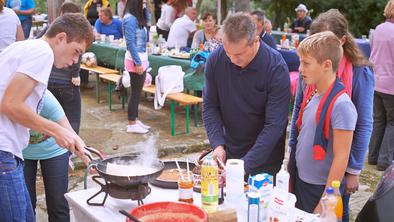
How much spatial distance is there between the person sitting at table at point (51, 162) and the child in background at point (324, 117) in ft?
4.85

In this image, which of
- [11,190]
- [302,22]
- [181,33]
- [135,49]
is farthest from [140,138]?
[302,22]

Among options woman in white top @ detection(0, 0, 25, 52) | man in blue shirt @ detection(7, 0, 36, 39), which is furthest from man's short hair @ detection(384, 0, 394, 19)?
man in blue shirt @ detection(7, 0, 36, 39)

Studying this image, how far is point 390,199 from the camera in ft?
7.68

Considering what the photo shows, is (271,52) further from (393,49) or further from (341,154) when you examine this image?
(393,49)

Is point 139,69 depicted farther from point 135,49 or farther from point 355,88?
point 355,88

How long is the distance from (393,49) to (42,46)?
4.07 meters

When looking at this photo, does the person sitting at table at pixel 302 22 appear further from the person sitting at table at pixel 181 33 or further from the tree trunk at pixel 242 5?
the person sitting at table at pixel 181 33

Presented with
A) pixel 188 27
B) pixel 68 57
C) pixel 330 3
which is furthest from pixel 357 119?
pixel 330 3

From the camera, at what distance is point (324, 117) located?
8.77 ft

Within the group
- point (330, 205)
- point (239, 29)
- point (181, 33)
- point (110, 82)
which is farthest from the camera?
point (181, 33)

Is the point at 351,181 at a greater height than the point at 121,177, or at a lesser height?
lesser

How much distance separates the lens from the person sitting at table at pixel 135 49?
6.28 meters

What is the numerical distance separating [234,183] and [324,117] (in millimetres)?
609

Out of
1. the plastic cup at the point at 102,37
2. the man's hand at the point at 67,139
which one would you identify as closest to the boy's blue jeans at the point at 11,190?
the man's hand at the point at 67,139
